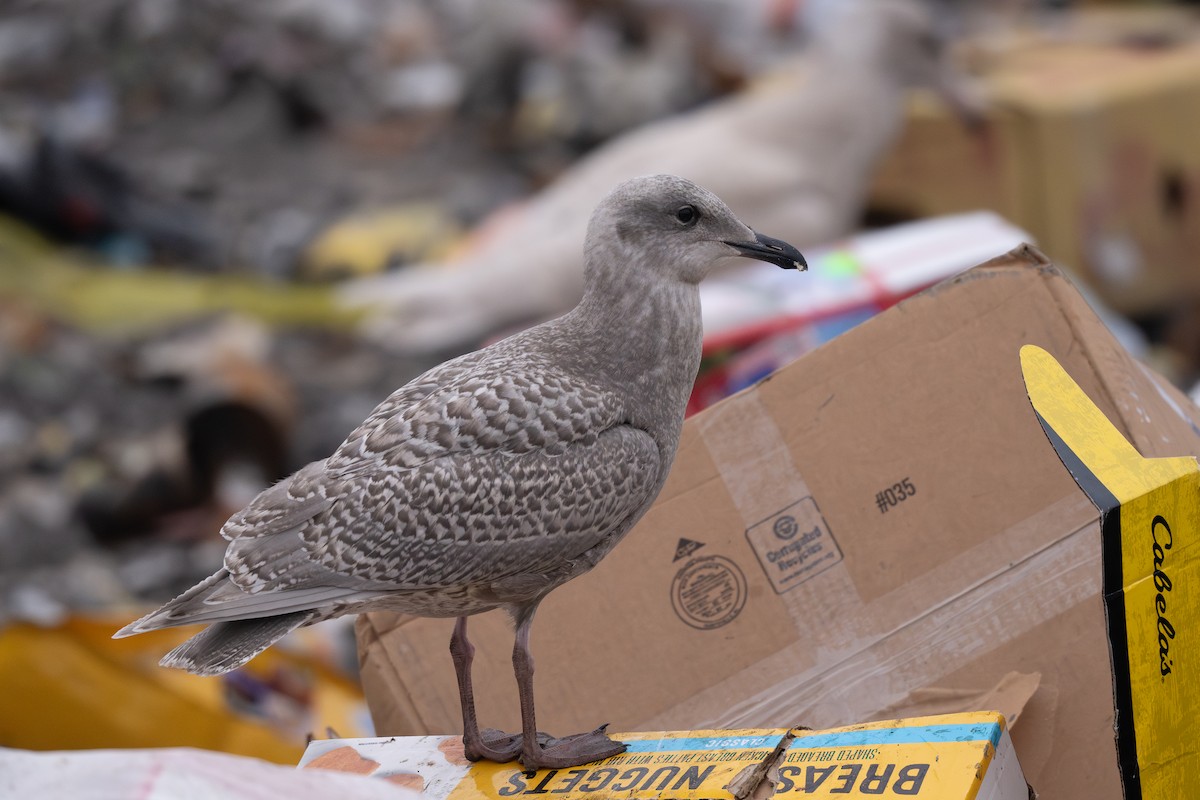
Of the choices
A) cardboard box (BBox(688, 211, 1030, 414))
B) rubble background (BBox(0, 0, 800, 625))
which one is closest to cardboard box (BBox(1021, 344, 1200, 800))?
cardboard box (BBox(688, 211, 1030, 414))

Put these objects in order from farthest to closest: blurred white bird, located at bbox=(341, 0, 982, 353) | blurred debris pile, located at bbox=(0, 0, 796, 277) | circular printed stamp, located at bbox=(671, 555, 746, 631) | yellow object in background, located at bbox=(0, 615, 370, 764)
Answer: blurred debris pile, located at bbox=(0, 0, 796, 277) < blurred white bird, located at bbox=(341, 0, 982, 353) < yellow object in background, located at bbox=(0, 615, 370, 764) < circular printed stamp, located at bbox=(671, 555, 746, 631)

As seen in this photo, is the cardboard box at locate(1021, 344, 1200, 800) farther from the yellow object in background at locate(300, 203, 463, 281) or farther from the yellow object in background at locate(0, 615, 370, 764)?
the yellow object in background at locate(300, 203, 463, 281)

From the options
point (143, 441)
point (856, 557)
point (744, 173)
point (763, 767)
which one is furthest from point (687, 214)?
point (143, 441)

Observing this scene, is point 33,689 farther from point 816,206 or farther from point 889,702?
point 816,206

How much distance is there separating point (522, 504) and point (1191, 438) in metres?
1.02

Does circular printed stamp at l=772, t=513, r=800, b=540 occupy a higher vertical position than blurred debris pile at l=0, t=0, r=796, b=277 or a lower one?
lower

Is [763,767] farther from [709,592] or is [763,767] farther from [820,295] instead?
[820,295]

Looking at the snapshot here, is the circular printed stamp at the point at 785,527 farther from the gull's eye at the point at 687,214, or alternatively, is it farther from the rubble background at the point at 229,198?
the rubble background at the point at 229,198

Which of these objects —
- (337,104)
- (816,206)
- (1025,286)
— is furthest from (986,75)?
(1025,286)

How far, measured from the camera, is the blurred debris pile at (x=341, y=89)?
5551mm

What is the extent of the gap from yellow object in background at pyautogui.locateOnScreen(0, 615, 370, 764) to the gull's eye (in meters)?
1.24

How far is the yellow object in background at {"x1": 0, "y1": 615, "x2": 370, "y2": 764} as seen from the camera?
2.52 meters

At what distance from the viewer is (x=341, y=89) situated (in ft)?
19.4

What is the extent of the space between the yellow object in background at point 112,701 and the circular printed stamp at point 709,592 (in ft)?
2.74
